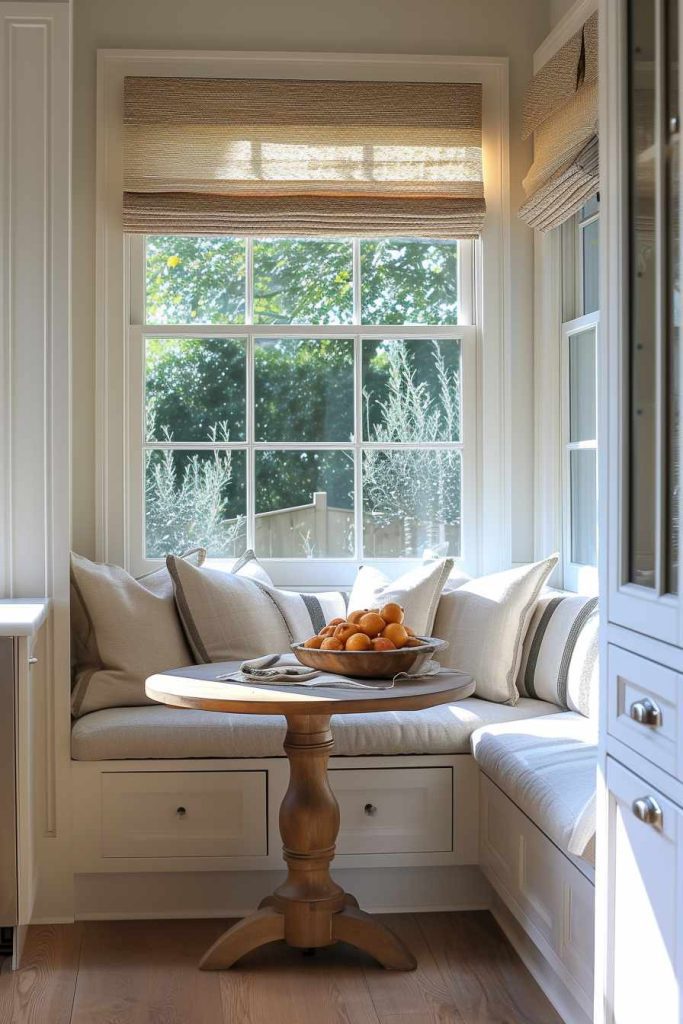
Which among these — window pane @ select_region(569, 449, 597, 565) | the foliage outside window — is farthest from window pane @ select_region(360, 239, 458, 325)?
window pane @ select_region(569, 449, 597, 565)

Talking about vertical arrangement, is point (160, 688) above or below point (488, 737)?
above

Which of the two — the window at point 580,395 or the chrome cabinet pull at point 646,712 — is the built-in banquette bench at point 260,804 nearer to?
the window at point 580,395

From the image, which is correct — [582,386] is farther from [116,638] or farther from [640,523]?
[640,523]

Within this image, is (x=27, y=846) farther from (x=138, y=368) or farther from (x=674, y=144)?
(x=674, y=144)

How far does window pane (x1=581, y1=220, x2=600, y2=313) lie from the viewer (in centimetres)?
357

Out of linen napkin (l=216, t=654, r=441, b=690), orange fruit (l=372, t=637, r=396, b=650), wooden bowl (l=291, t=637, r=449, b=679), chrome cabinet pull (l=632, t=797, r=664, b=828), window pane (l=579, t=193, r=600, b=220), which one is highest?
window pane (l=579, t=193, r=600, b=220)

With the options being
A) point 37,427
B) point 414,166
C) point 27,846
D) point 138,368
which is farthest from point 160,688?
point 414,166

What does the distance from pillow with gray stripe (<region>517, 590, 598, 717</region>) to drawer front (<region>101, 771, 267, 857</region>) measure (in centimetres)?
90

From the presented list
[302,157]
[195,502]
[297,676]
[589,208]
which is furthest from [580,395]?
[297,676]

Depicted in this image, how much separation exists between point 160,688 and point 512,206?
2.21 metres

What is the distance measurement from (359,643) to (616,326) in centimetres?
107

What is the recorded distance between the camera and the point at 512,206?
12.8 ft

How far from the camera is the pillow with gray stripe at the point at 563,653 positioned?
318cm

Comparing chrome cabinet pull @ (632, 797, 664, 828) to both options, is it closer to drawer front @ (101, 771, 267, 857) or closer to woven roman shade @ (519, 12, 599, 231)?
drawer front @ (101, 771, 267, 857)
